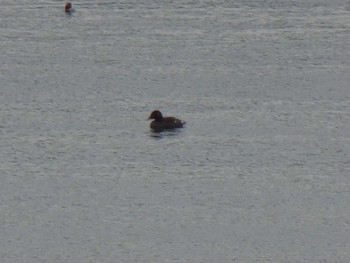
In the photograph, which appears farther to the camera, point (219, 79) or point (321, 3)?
point (321, 3)

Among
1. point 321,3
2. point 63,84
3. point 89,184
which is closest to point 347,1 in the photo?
point 321,3

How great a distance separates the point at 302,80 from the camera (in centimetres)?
7025

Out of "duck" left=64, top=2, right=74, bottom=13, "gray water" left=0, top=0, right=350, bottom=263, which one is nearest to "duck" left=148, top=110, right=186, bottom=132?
"gray water" left=0, top=0, right=350, bottom=263

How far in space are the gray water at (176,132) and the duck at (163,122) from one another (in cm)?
32

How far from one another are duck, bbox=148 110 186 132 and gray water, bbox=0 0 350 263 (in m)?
0.32

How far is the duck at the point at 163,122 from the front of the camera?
210 feet

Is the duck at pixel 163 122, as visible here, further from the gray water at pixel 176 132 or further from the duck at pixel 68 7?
the duck at pixel 68 7

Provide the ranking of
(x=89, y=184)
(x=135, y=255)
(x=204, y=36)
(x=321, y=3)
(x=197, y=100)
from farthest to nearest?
(x=321, y=3) → (x=204, y=36) → (x=197, y=100) → (x=89, y=184) → (x=135, y=255)

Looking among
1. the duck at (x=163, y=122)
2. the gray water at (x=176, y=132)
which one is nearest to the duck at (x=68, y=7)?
the gray water at (x=176, y=132)

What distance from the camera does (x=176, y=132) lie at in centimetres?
6419

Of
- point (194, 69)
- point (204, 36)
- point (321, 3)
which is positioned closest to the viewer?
point (194, 69)

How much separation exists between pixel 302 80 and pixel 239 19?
10369 mm

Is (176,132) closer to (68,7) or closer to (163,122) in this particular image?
(163,122)

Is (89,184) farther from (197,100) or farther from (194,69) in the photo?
(194,69)
